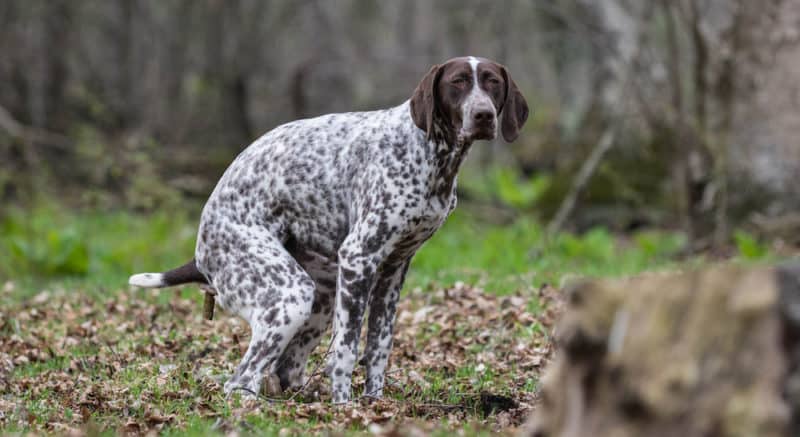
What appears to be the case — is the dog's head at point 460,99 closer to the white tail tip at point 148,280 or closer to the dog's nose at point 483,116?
the dog's nose at point 483,116

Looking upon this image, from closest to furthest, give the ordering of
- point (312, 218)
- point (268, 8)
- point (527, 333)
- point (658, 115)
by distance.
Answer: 1. point (312, 218)
2. point (527, 333)
3. point (658, 115)
4. point (268, 8)

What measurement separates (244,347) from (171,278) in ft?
4.42

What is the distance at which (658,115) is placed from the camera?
43.4 ft

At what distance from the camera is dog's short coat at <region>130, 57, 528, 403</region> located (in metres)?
5.16

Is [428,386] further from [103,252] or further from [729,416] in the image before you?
[103,252]

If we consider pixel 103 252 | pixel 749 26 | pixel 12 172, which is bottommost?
pixel 103 252

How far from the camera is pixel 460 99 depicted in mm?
5113

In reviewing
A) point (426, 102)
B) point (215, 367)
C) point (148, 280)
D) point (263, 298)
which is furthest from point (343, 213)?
point (215, 367)

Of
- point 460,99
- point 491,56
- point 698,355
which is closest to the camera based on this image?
point 698,355

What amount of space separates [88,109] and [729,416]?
716 inches

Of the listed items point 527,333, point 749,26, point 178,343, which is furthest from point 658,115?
point 178,343

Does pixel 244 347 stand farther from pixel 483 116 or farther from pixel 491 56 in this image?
pixel 491 56

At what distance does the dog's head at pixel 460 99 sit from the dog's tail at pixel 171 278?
1630 millimetres

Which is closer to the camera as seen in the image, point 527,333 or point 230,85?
point 527,333
